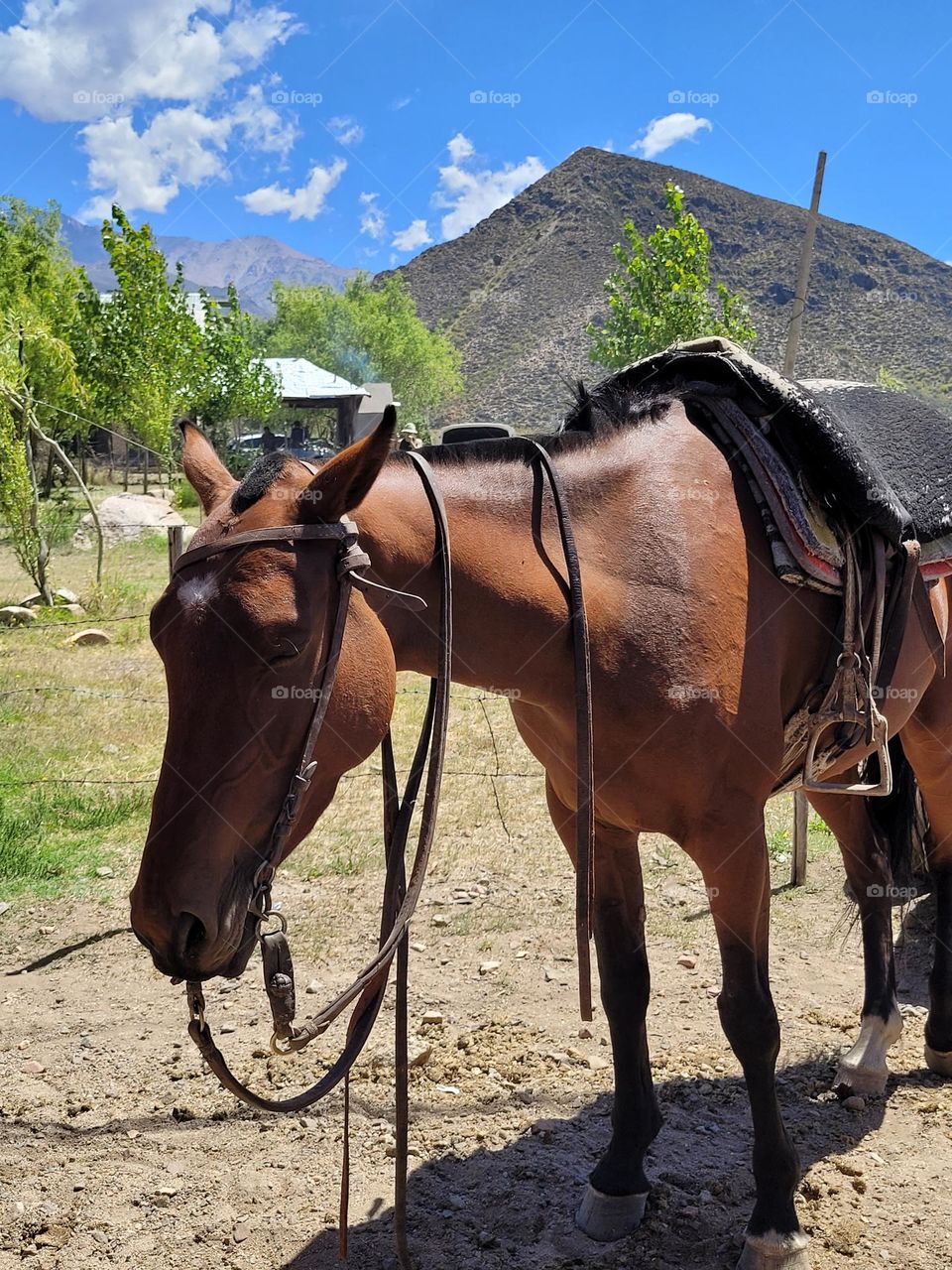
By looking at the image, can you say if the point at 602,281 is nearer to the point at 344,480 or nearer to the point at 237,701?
the point at 344,480

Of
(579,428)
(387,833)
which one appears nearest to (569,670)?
(387,833)

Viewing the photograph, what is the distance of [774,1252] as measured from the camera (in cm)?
253

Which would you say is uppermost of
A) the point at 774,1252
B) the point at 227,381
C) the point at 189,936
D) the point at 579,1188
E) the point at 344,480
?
the point at 227,381

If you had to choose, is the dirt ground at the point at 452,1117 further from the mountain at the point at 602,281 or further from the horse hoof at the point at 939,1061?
the mountain at the point at 602,281

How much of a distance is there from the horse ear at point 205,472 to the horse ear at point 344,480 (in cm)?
34

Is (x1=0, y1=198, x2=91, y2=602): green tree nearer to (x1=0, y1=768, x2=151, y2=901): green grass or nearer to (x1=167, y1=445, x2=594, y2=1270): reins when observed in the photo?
(x1=0, y1=768, x2=151, y2=901): green grass

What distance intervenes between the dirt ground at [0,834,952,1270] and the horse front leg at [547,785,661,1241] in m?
0.09

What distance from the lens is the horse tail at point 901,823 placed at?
12.0 feet

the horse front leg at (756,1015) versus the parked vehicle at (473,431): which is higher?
the parked vehicle at (473,431)

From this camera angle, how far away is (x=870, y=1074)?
11.3 feet

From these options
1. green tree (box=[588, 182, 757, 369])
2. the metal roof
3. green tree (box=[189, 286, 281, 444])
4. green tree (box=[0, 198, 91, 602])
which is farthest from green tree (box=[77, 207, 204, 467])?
the metal roof

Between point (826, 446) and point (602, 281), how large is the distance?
3756 inches

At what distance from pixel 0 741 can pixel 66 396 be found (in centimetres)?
1745

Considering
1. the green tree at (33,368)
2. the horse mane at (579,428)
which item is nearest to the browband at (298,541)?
the horse mane at (579,428)
